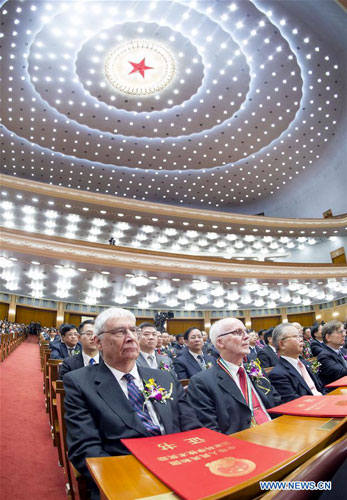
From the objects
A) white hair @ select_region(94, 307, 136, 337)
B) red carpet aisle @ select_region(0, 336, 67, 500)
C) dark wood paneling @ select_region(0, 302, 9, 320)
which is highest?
dark wood paneling @ select_region(0, 302, 9, 320)

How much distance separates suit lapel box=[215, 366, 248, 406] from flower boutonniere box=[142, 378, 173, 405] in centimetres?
45

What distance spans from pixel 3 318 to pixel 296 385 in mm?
20868

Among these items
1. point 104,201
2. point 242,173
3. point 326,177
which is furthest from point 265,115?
point 104,201

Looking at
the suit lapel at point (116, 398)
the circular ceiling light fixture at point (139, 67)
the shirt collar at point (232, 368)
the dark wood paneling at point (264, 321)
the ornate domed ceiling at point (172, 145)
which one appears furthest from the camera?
the dark wood paneling at point (264, 321)

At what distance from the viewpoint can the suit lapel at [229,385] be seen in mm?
1993

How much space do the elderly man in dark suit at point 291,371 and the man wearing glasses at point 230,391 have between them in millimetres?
257

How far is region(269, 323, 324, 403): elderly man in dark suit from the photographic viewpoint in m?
2.65

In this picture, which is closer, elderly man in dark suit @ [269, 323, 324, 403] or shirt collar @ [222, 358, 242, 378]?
shirt collar @ [222, 358, 242, 378]

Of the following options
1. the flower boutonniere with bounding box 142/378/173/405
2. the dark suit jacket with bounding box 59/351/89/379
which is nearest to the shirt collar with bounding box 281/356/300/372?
the flower boutonniere with bounding box 142/378/173/405

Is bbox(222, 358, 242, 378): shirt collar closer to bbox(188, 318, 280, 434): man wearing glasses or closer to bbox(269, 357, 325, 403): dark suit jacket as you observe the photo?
bbox(188, 318, 280, 434): man wearing glasses

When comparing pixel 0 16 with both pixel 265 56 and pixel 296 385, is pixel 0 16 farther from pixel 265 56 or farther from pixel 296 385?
pixel 296 385

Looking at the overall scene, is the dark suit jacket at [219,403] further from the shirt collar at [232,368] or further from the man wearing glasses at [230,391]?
the shirt collar at [232,368]

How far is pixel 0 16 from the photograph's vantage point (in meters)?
11.3

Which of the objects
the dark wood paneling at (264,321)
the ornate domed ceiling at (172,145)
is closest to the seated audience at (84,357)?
the ornate domed ceiling at (172,145)
